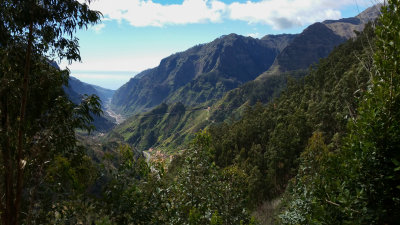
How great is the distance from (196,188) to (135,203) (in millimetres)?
3046

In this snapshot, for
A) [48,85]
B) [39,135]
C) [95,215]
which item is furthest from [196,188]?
[48,85]

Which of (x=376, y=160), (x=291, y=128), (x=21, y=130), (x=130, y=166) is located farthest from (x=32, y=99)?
(x=291, y=128)

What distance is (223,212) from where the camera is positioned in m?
9.46

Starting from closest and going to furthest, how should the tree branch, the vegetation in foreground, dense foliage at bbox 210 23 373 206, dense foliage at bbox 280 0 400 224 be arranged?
dense foliage at bbox 280 0 400 224 → the vegetation in foreground → the tree branch → dense foliage at bbox 210 23 373 206

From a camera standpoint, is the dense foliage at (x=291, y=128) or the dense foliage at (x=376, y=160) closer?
the dense foliage at (x=376, y=160)

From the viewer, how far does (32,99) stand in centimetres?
823

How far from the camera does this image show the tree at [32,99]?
24.1 feet

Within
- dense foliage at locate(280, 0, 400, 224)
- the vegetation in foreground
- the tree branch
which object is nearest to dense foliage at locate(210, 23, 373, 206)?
the vegetation in foreground

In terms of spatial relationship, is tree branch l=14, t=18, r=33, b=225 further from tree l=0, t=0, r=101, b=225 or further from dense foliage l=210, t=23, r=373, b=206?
dense foliage l=210, t=23, r=373, b=206

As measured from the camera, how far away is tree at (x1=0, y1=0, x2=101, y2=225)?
7348 millimetres

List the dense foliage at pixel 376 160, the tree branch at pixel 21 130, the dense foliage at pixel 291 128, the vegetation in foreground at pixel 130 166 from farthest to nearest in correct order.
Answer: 1. the dense foliage at pixel 291 128
2. the tree branch at pixel 21 130
3. the vegetation in foreground at pixel 130 166
4. the dense foliage at pixel 376 160

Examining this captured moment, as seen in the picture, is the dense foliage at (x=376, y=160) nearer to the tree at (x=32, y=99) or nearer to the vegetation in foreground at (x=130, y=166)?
the vegetation in foreground at (x=130, y=166)

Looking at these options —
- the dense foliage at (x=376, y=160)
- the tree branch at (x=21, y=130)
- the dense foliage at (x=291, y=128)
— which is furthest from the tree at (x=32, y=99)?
the dense foliage at (x=291, y=128)

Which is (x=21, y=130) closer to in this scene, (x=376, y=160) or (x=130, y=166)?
(x=130, y=166)
